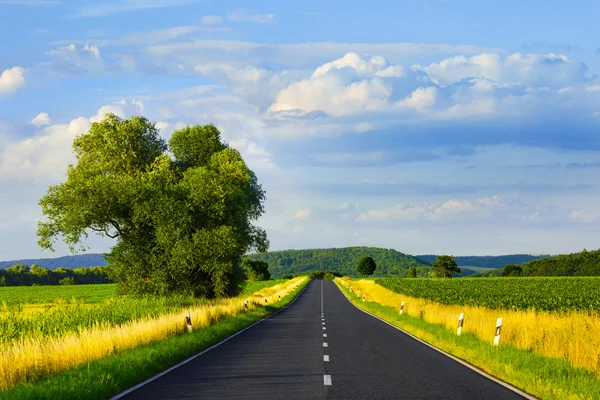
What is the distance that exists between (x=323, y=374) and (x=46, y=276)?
398 feet

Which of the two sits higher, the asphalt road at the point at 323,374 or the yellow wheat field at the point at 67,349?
the yellow wheat field at the point at 67,349

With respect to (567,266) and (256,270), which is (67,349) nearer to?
(567,266)

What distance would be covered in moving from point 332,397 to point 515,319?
13.8 m

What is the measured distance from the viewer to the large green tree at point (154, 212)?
43375 mm

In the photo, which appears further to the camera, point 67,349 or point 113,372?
point 67,349

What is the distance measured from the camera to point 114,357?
15.6 meters

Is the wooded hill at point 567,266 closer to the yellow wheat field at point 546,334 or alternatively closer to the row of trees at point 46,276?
the row of trees at point 46,276

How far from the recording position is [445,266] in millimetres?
168000

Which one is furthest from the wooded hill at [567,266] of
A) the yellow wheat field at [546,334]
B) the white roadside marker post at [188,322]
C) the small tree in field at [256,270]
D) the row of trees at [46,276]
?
the white roadside marker post at [188,322]

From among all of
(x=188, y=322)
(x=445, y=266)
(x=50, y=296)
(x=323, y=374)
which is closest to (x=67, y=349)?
(x=323, y=374)

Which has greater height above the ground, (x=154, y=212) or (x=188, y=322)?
(x=154, y=212)

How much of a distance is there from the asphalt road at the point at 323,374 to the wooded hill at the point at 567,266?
396 feet

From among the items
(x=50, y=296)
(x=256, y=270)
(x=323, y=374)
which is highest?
(x=256, y=270)

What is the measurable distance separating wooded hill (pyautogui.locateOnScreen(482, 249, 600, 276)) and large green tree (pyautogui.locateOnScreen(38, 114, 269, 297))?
102m
